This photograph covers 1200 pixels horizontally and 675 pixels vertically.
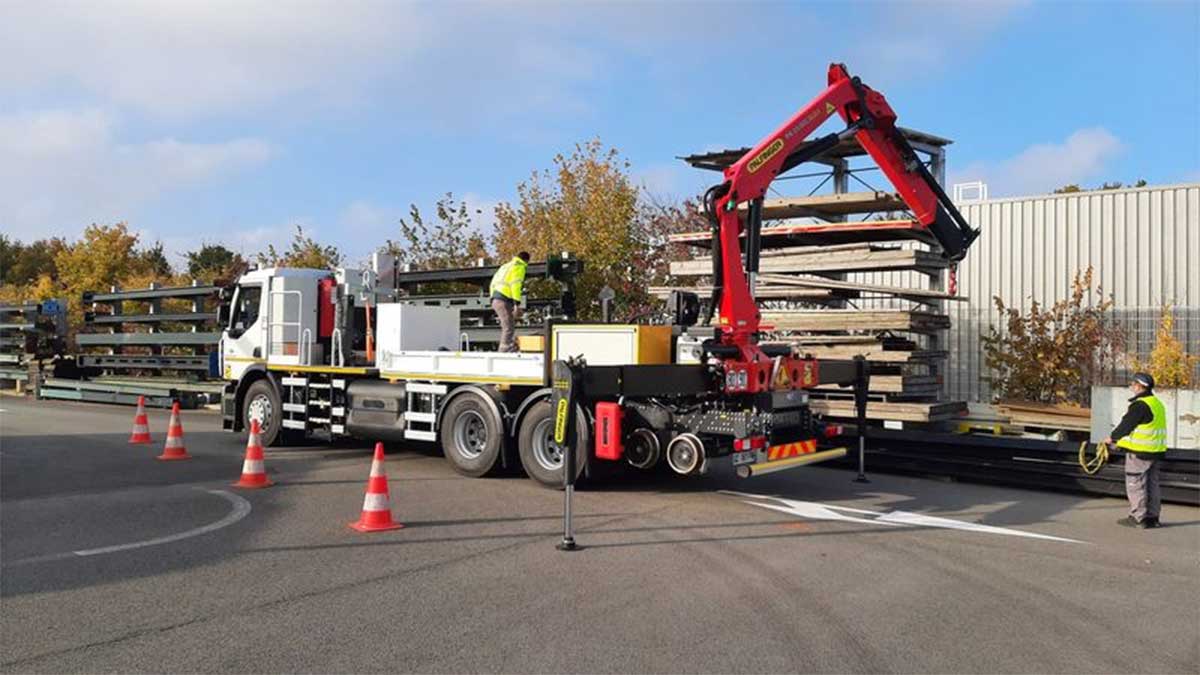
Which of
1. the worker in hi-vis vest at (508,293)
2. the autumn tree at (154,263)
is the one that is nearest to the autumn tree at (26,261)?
the autumn tree at (154,263)

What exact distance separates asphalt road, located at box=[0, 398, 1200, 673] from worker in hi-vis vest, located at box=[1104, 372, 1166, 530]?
0.89 feet

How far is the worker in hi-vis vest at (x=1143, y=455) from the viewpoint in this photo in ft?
28.9

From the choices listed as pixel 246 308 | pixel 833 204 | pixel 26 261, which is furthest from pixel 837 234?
pixel 26 261

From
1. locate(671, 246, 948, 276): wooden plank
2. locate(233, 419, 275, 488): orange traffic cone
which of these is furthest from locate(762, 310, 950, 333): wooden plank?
locate(233, 419, 275, 488): orange traffic cone

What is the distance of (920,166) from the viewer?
11883 millimetres

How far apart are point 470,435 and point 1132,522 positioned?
7.11 meters

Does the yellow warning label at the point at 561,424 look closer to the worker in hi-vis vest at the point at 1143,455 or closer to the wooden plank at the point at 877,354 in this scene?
the worker in hi-vis vest at the point at 1143,455

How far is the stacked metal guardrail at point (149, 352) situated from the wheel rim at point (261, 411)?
638 cm

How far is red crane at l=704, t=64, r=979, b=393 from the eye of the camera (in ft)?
32.9

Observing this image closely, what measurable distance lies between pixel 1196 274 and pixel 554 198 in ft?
48.1

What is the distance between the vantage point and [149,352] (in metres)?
26.6

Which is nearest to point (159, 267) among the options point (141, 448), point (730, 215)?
Result: point (141, 448)

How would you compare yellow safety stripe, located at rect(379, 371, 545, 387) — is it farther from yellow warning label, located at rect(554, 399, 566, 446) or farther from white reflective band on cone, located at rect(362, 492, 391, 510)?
white reflective band on cone, located at rect(362, 492, 391, 510)

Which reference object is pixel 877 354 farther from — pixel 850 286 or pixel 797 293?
pixel 797 293
